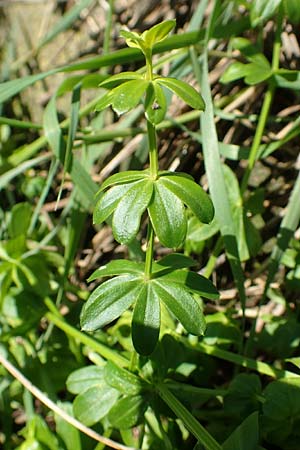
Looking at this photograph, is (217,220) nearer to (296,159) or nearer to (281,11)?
(296,159)

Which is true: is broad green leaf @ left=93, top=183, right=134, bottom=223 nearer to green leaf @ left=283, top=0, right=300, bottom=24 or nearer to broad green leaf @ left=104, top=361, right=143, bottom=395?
broad green leaf @ left=104, top=361, right=143, bottom=395

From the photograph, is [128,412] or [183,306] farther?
[128,412]

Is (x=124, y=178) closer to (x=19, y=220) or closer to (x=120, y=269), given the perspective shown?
(x=120, y=269)

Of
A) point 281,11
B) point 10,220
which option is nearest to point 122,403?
point 10,220

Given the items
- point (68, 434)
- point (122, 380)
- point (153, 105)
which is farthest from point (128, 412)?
point (153, 105)

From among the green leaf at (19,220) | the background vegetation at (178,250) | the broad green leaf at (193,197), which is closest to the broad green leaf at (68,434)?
the background vegetation at (178,250)

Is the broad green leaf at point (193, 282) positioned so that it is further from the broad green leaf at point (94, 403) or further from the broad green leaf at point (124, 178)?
the broad green leaf at point (94, 403)

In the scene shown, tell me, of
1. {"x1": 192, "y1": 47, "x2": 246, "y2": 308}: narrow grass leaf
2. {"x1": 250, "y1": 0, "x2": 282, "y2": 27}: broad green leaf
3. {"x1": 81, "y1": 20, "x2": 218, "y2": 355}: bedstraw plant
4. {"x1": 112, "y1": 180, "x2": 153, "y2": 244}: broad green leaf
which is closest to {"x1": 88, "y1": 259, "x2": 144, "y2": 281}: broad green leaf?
{"x1": 81, "y1": 20, "x2": 218, "y2": 355}: bedstraw plant
